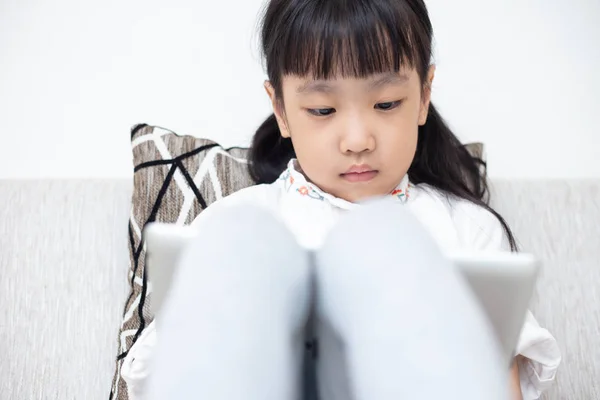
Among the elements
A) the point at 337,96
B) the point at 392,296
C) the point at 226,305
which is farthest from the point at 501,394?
the point at 337,96

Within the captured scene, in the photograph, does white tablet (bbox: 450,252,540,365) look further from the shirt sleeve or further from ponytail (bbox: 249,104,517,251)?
ponytail (bbox: 249,104,517,251)

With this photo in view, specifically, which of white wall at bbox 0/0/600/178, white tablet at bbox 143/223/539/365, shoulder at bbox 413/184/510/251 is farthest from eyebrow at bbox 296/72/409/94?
white wall at bbox 0/0/600/178

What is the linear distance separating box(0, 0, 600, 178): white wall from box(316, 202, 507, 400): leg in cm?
82

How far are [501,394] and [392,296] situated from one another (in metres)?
0.10

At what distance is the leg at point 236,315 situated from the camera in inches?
17.7

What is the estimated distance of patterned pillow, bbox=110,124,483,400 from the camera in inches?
37.7

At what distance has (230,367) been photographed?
45 centimetres

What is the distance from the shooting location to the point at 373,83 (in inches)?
31.3

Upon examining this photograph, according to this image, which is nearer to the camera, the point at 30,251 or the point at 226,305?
the point at 226,305

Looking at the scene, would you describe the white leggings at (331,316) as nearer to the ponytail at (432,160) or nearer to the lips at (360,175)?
the lips at (360,175)

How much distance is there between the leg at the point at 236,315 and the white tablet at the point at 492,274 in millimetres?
20

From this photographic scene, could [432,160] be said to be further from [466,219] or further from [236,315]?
[236,315]

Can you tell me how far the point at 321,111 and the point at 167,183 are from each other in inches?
12.2

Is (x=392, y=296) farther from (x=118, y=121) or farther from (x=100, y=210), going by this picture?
(x=118, y=121)
